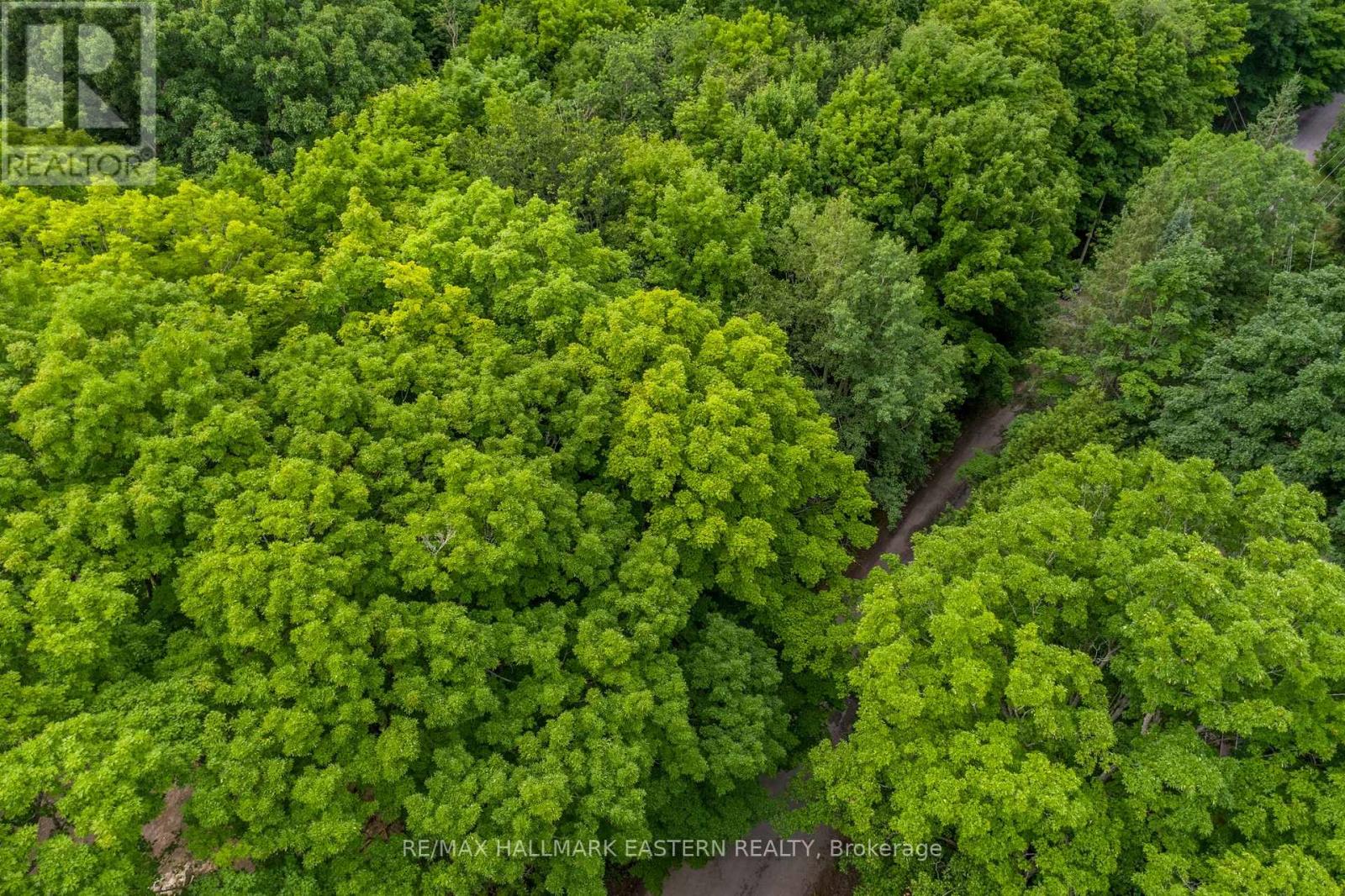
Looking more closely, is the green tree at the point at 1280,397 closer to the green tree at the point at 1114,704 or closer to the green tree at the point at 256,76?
the green tree at the point at 1114,704

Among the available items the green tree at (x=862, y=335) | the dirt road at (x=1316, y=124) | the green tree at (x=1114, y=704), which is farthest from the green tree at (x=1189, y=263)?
the dirt road at (x=1316, y=124)

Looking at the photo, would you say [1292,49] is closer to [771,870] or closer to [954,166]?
[954,166]

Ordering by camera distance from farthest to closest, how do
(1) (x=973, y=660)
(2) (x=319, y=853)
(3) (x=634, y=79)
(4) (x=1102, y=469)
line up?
(3) (x=634, y=79), (4) (x=1102, y=469), (1) (x=973, y=660), (2) (x=319, y=853)

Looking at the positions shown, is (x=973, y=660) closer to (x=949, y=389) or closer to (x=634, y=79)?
(x=949, y=389)

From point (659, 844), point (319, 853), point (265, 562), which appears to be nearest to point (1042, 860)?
point (659, 844)

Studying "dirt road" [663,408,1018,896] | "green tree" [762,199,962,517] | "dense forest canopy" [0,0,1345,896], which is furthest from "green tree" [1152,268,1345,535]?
"dirt road" [663,408,1018,896]

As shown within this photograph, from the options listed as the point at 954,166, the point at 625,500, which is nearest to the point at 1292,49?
the point at 954,166
